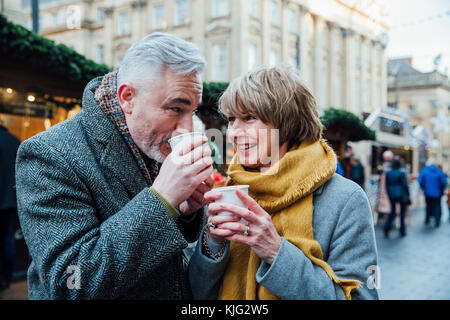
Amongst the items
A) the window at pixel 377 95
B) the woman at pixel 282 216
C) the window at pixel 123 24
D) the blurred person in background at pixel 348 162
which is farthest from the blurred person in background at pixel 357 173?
the window at pixel 377 95

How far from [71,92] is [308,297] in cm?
490

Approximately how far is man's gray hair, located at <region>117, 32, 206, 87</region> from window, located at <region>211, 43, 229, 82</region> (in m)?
16.4

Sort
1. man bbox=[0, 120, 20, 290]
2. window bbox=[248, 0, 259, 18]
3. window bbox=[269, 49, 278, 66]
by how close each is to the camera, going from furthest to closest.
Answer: window bbox=[269, 49, 278, 66] < window bbox=[248, 0, 259, 18] < man bbox=[0, 120, 20, 290]

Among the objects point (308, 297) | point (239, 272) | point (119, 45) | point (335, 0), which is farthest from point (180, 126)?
point (119, 45)

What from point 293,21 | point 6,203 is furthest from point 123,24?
point 6,203

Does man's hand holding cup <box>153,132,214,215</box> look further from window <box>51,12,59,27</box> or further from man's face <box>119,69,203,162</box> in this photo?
window <box>51,12,59,27</box>

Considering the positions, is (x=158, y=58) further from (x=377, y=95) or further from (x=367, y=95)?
(x=377, y=95)

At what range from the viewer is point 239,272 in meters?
1.32

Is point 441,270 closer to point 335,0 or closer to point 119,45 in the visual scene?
point 335,0

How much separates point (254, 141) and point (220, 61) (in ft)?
55.6

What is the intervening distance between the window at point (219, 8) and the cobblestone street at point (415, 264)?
1243 cm

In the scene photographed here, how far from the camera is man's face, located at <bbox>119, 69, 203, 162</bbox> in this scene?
1325 mm

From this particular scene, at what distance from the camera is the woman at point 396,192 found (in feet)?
27.2

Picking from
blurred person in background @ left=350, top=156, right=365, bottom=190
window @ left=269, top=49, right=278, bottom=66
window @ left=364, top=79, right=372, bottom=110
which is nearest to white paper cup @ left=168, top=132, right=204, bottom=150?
blurred person in background @ left=350, top=156, right=365, bottom=190
